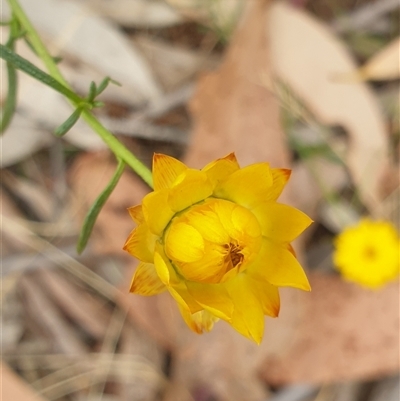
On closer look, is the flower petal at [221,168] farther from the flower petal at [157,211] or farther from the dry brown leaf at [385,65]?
the dry brown leaf at [385,65]

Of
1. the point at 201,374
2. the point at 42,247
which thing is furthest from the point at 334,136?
the point at 42,247

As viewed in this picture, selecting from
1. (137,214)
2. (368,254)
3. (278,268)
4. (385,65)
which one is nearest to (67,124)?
(137,214)

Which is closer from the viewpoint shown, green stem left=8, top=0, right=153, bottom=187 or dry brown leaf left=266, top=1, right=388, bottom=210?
green stem left=8, top=0, right=153, bottom=187

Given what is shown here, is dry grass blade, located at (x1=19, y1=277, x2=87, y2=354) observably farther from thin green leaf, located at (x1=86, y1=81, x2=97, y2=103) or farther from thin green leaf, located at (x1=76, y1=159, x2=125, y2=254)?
thin green leaf, located at (x1=86, y1=81, x2=97, y2=103)

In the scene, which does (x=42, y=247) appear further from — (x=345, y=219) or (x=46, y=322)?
(x=345, y=219)

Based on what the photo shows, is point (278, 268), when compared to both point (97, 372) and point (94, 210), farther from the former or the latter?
point (97, 372)

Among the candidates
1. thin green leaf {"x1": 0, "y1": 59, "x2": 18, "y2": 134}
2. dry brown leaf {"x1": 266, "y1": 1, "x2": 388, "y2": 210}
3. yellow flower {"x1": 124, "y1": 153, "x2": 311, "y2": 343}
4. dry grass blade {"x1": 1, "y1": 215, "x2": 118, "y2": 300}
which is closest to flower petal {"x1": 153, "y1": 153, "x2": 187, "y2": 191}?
yellow flower {"x1": 124, "y1": 153, "x2": 311, "y2": 343}
